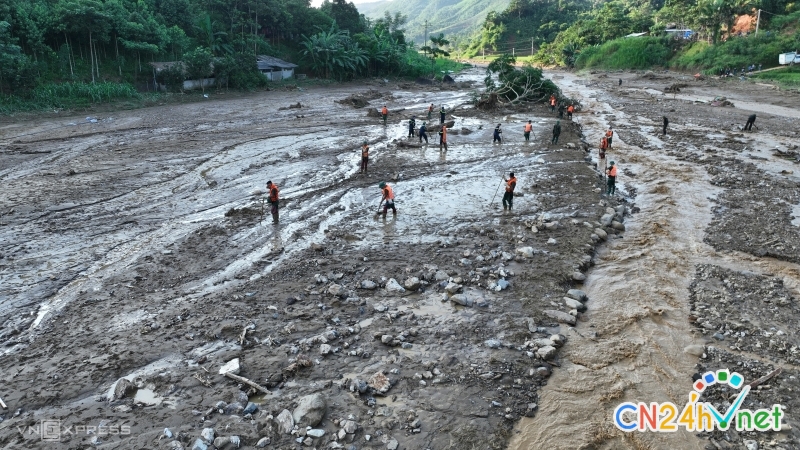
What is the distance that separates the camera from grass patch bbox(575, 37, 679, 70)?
57.7m

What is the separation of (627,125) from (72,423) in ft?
95.9

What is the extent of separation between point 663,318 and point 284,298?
7.20 metres

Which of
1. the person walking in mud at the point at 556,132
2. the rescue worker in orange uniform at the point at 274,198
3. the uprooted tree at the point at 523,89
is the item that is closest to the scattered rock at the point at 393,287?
the rescue worker in orange uniform at the point at 274,198

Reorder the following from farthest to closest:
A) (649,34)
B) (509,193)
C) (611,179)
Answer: (649,34) → (611,179) → (509,193)

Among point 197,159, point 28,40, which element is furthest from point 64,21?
point 197,159

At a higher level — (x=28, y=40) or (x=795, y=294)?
(x=28, y=40)

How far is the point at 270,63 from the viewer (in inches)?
1853

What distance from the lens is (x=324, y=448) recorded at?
5.72 m

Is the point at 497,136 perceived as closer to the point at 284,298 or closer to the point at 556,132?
the point at 556,132

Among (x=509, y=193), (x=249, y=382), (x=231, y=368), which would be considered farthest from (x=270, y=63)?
(x=249, y=382)

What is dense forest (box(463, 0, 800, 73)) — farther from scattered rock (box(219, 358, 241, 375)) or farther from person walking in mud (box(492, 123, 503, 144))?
scattered rock (box(219, 358, 241, 375))

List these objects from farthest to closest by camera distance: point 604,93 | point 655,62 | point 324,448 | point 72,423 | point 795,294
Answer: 1. point 655,62
2. point 604,93
3. point 795,294
4. point 72,423
5. point 324,448

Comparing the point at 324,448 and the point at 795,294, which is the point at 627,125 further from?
the point at 324,448

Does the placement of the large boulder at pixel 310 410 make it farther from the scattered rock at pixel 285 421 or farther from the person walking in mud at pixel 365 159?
the person walking in mud at pixel 365 159
